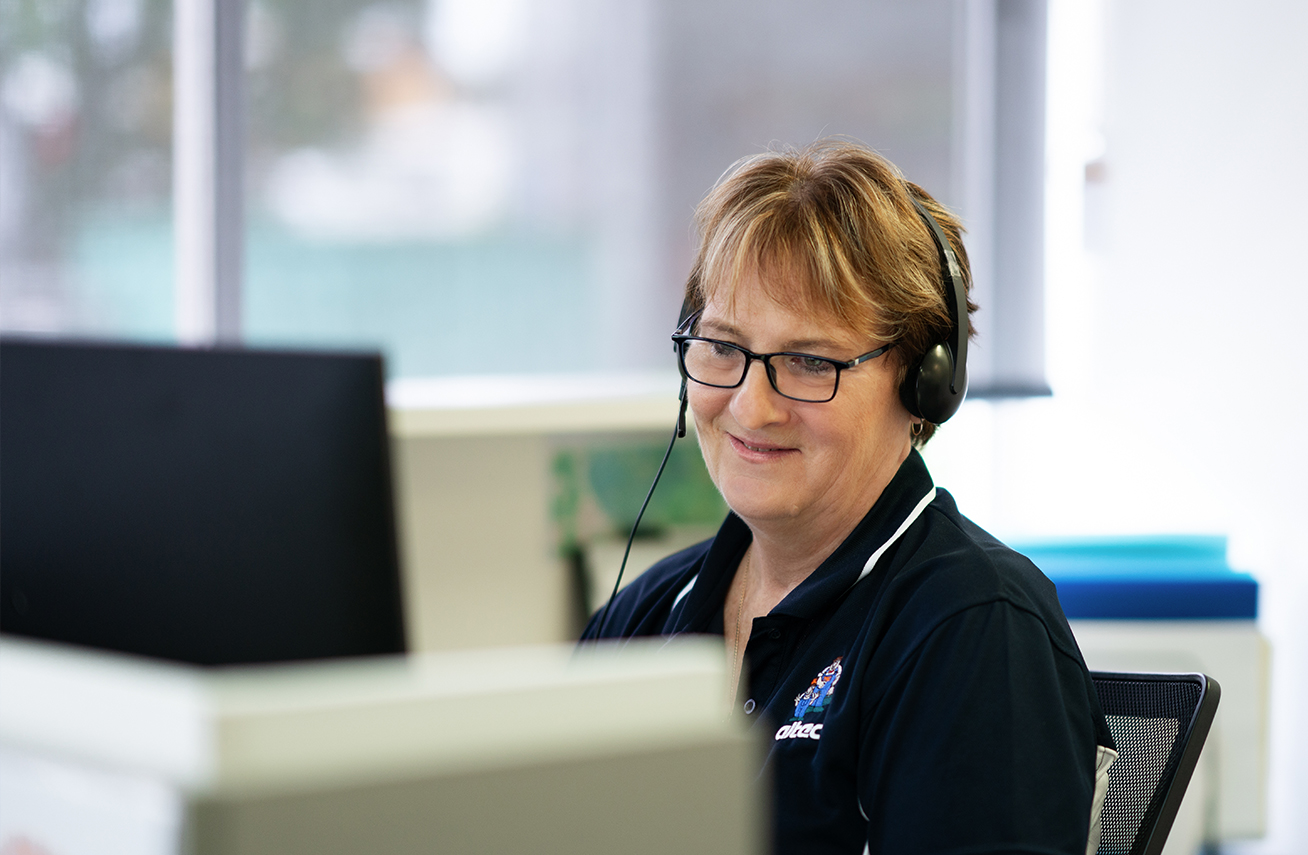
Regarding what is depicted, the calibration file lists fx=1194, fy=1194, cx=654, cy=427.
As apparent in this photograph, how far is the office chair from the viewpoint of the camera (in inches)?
39.8

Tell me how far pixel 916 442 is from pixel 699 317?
0.27m

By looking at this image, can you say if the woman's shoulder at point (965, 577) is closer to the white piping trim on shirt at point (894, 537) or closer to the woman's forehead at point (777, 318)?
the white piping trim on shirt at point (894, 537)

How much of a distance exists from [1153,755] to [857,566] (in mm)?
297

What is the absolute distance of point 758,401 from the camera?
1153 millimetres

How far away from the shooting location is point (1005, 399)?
9.84 feet

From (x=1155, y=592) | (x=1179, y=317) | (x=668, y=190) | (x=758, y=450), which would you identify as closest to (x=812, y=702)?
(x=758, y=450)

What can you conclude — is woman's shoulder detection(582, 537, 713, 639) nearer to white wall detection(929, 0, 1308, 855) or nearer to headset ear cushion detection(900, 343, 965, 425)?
headset ear cushion detection(900, 343, 965, 425)

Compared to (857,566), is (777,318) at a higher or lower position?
higher

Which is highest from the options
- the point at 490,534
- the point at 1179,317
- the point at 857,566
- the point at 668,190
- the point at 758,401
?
the point at 668,190

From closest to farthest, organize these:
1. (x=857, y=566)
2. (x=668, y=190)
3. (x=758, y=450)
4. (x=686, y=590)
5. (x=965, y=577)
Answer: (x=965, y=577), (x=857, y=566), (x=758, y=450), (x=686, y=590), (x=668, y=190)

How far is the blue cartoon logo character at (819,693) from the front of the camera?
100cm

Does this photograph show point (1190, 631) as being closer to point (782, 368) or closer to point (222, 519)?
point (782, 368)

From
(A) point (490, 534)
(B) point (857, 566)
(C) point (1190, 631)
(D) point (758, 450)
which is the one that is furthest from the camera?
(A) point (490, 534)

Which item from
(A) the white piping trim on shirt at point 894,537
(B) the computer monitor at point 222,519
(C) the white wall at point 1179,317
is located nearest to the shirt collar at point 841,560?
(A) the white piping trim on shirt at point 894,537
